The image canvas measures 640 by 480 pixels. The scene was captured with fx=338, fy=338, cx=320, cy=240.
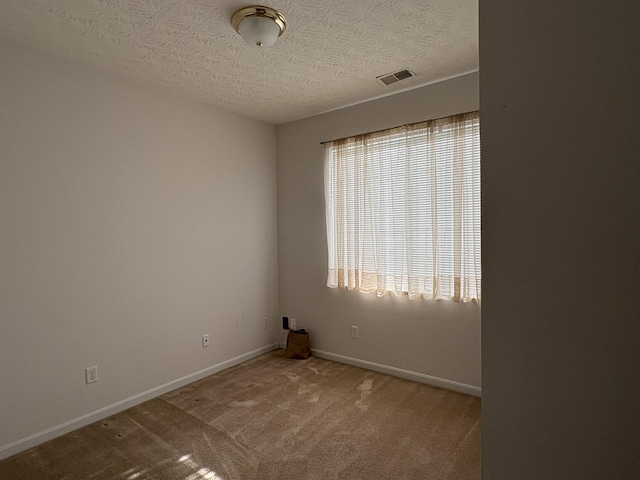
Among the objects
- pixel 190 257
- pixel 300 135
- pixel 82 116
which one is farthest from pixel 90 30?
pixel 300 135

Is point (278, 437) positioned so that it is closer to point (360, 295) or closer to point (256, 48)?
point (360, 295)

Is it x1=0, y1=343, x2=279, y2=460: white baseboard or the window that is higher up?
the window

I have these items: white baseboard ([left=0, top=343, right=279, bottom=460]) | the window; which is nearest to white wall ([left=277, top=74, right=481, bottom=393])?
the window

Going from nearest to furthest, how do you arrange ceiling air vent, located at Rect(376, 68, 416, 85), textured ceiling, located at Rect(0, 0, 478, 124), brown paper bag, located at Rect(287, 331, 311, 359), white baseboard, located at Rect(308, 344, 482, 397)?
textured ceiling, located at Rect(0, 0, 478, 124) → ceiling air vent, located at Rect(376, 68, 416, 85) → white baseboard, located at Rect(308, 344, 482, 397) → brown paper bag, located at Rect(287, 331, 311, 359)

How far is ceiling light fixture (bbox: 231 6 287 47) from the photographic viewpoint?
1.87 m

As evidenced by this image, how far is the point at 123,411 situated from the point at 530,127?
3118 millimetres

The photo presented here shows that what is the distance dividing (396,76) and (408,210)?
110 cm

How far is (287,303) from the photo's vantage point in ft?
12.9

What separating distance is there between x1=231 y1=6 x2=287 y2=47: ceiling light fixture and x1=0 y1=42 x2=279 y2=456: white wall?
50.3 inches

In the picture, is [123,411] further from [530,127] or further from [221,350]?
[530,127]

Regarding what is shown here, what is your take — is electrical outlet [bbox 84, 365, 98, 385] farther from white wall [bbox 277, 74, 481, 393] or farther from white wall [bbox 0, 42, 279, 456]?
white wall [bbox 277, 74, 481, 393]

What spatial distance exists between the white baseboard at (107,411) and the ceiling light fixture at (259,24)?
273 centimetres

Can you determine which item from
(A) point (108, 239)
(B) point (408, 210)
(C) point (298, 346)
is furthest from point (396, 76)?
(C) point (298, 346)

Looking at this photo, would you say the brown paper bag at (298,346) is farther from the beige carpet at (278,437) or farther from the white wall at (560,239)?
the white wall at (560,239)
